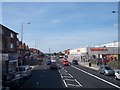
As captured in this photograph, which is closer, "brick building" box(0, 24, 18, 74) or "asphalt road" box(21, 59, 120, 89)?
"asphalt road" box(21, 59, 120, 89)

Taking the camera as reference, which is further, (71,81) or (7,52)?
(7,52)

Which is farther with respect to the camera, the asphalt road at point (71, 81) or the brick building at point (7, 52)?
the brick building at point (7, 52)

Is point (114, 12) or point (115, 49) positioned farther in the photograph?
point (115, 49)

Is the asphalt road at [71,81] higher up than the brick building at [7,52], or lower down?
lower down

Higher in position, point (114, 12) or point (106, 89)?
point (114, 12)

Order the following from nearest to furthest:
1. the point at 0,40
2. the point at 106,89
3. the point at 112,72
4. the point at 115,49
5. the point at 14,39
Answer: the point at 106,89
the point at 112,72
the point at 0,40
the point at 14,39
the point at 115,49

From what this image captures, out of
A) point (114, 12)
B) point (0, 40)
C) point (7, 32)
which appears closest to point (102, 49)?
point (7, 32)

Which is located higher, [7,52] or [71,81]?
[7,52]

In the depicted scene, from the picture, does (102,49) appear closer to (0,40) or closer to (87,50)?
(87,50)

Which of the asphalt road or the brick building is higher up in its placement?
the brick building

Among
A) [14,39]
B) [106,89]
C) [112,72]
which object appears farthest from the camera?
[14,39]

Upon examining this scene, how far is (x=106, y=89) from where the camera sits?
2366 cm

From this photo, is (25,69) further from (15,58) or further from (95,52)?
(95,52)

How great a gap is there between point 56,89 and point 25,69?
39.8ft
